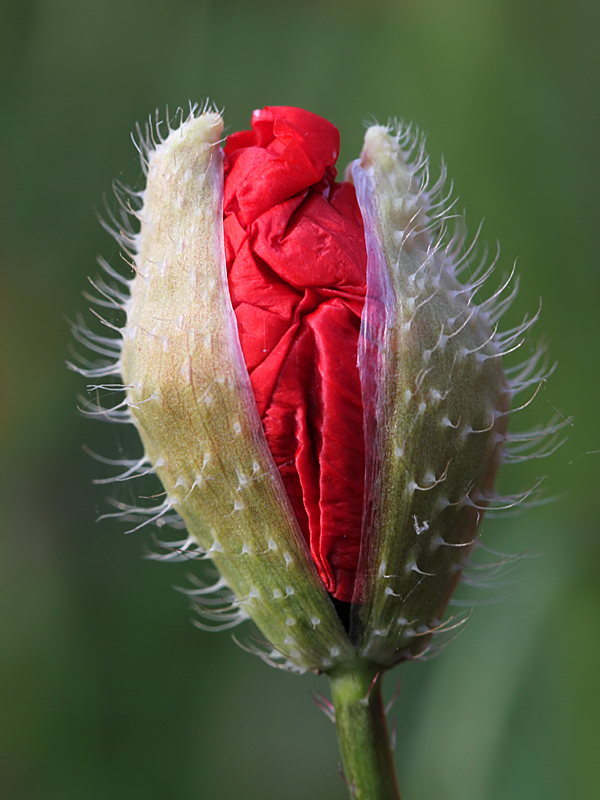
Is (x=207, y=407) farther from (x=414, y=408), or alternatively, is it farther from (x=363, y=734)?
(x=363, y=734)

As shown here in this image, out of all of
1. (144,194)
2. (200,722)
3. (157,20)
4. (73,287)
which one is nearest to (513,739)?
(200,722)

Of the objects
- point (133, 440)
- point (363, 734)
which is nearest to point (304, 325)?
point (363, 734)

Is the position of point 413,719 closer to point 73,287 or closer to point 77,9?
point 73,287

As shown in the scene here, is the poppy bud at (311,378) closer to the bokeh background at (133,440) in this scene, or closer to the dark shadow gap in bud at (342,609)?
the dark shadow gap in bud at (342,609)

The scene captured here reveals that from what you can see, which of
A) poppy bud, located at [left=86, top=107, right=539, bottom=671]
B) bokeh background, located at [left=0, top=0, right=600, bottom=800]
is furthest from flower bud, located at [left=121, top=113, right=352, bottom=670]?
bokeh background, located at [left=0, top=0, right=600, bottom=800]

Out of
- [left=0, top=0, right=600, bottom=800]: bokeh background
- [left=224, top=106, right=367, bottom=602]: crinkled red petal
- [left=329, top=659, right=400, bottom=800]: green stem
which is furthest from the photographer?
[left=0, top=0, right=600, bottom=800]: bokeh background

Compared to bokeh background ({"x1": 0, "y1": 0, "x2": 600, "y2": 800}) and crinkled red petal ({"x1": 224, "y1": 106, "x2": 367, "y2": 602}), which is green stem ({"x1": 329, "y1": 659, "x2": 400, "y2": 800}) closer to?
crinkled red petal ({"x1": 224, "y1": 106, "x2": 367, "y2": 602})
